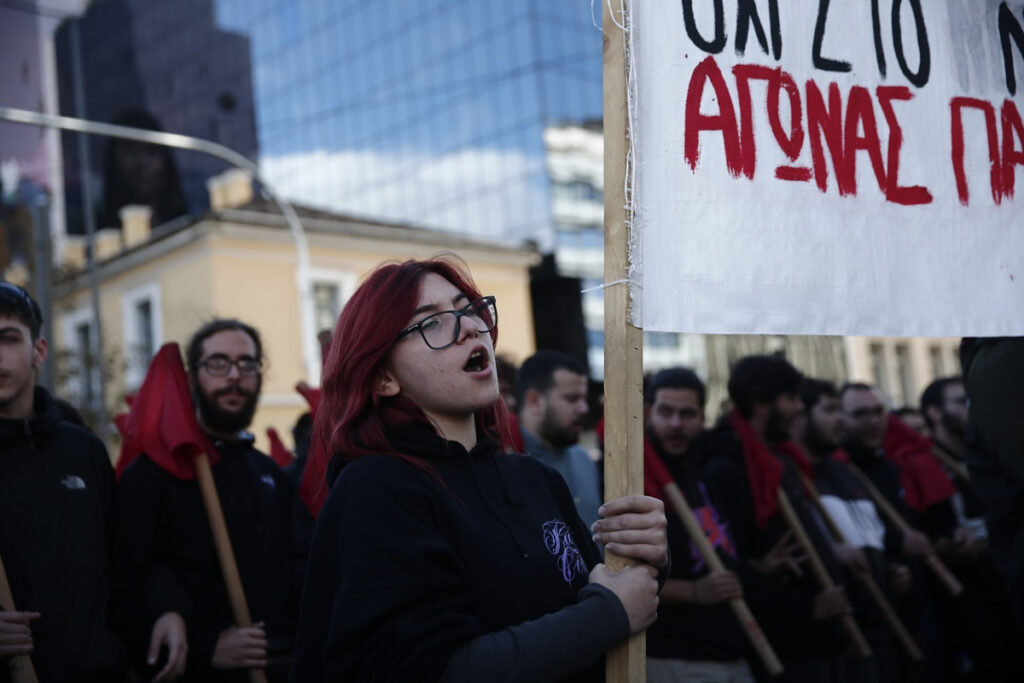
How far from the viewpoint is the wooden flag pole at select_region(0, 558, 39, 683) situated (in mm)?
3131

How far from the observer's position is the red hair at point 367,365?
2418 mm

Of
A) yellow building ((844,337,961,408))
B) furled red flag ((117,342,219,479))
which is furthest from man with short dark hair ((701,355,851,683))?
yellow building ((844,337,961,408))

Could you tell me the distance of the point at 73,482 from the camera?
3596mm

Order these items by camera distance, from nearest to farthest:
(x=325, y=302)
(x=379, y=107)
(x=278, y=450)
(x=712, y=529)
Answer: (x=712, y=529) → (x=278, y=450) → (x=325, y=302) → (x=379, y=107)

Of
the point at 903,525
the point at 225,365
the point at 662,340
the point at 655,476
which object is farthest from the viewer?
the point at 662,340

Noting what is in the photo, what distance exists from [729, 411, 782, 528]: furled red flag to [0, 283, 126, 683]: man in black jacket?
9.20 feet

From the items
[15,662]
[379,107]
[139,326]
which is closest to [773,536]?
[15,662]

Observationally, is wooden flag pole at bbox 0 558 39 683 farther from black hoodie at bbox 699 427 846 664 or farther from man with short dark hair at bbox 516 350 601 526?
black hoodie at bbox 699 427 846 664

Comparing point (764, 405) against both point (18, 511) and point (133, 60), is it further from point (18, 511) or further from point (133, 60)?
point (133, 60)

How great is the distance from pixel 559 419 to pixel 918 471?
3137mm

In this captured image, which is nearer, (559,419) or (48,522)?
(48,522)

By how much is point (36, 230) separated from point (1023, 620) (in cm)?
862

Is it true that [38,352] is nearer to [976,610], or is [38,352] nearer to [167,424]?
[167,424]

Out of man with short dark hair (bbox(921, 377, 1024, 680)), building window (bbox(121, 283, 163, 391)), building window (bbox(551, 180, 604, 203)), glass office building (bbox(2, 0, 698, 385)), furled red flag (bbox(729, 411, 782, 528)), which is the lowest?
man with short dark hair (bbox(921, 377, 1024, 680))
